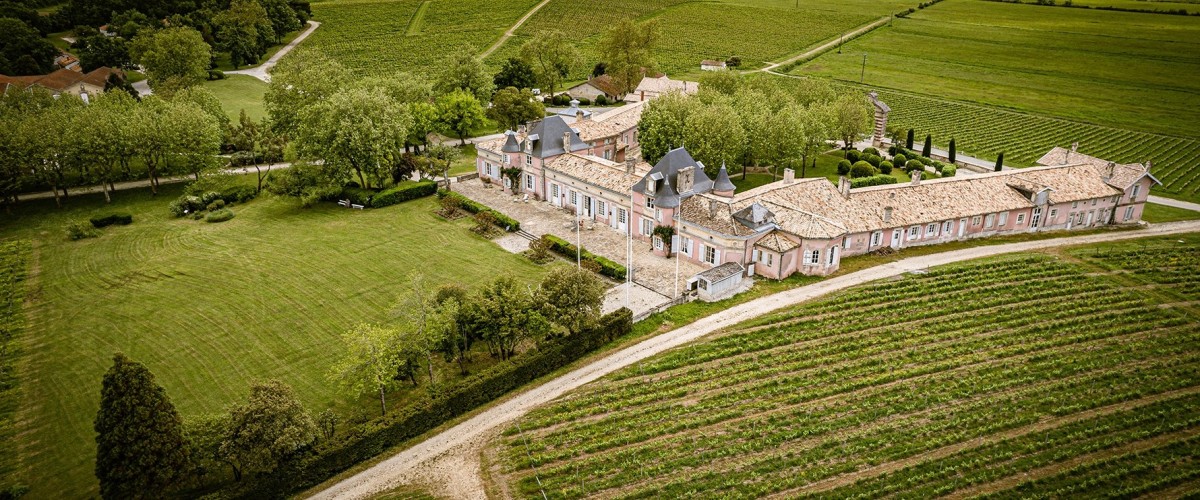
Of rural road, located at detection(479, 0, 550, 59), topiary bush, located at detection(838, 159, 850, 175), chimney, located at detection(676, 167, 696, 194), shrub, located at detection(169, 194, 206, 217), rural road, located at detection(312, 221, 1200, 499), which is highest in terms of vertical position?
rural road, located at detection(479, 0, 550, 59)

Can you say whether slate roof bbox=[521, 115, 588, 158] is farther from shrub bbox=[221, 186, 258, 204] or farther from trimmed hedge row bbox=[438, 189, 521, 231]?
shrub bbox=[221, 186, 258, 204]

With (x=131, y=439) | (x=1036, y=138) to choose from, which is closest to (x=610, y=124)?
(x=1036, y=138)

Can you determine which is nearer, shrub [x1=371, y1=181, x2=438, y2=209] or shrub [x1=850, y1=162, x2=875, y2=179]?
shrub [x1=371, y1=181, x2=438, y2=209]

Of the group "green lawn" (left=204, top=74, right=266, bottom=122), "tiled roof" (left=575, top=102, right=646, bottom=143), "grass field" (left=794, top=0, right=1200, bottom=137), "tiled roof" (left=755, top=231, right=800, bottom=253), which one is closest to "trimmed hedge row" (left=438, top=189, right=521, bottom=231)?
"tiled roof" (left=575, top=102, right=646, bottom=143)

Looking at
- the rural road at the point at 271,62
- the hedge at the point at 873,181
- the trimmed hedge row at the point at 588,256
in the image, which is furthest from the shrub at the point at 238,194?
the hedge at the point at 873,181

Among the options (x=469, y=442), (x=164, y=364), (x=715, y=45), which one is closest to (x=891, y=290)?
(x=469, y=442)

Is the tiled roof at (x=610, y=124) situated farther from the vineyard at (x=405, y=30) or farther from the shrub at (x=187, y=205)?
the vineyard at (x=405, y=30)

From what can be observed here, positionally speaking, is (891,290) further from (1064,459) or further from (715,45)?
(715,45)
